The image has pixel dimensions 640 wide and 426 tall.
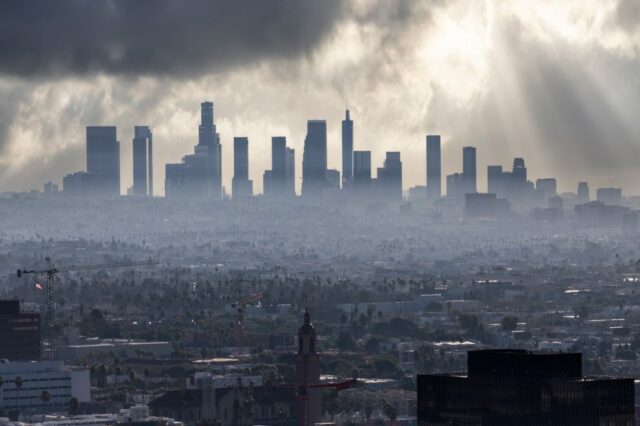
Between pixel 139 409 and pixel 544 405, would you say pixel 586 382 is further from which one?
pixel 139 409

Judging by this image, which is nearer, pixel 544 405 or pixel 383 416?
pixel 544 405

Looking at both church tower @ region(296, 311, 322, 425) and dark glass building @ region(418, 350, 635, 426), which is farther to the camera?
church tower @ region(296, 311, 322, 425)

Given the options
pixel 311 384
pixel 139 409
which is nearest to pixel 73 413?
pixel 139 409

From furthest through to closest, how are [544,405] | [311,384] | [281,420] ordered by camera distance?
[281,420] → [311,384] → [544,405]

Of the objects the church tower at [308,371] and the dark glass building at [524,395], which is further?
the church tower at [308,371]

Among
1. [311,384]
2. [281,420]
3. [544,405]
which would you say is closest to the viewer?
[544,405]
